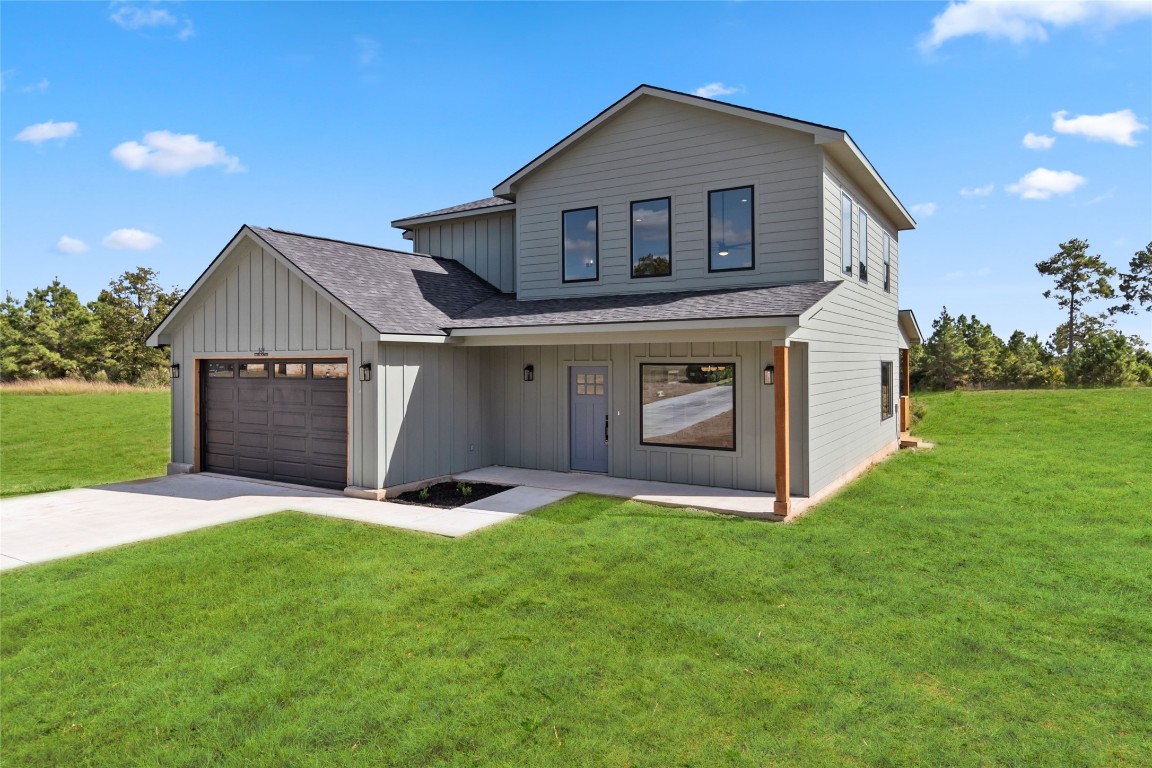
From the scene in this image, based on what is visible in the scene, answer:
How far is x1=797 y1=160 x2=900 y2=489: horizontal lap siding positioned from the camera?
9539mm

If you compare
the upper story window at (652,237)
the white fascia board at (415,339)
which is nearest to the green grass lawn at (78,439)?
the white fascia board at (415,339)

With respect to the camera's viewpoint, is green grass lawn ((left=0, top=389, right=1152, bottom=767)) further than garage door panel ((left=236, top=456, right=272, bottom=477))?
No

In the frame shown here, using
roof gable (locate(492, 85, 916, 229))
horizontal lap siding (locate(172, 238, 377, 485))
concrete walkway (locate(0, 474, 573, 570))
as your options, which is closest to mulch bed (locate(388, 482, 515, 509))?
concrete walkway (locate(0, 474, 573, 570))

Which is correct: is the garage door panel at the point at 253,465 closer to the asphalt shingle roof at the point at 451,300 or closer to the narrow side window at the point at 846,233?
the asphalt shingle roof at the point at 451,300

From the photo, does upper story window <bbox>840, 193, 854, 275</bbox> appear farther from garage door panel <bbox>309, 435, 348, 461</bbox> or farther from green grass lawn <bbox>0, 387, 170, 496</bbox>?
green grass lawn <bbox>0, 387, 170, 496</bbox>

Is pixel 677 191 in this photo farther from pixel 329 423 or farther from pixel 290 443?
pixel 290 443

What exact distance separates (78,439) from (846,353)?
20.4 meters

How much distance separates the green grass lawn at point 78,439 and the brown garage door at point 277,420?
241 cm

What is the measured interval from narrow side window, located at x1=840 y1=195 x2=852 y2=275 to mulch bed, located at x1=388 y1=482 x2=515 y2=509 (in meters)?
7.47

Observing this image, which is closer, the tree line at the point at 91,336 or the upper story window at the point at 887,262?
the upper story window at the point at 887,262

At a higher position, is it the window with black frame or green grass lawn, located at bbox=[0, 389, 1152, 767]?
the window with black frame

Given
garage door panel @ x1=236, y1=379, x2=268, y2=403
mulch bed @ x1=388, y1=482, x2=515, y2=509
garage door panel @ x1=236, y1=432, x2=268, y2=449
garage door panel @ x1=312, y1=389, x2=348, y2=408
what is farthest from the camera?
garage door panel @ x1=236, y1=432, x2=268, y2=449

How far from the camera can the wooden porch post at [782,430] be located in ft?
26.7

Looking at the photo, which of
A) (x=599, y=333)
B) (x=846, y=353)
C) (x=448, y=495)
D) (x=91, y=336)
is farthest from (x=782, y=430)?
(x=91, y=336)
